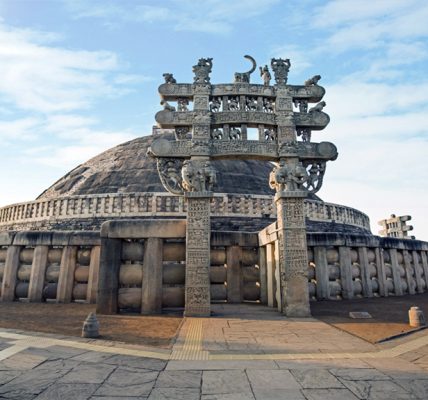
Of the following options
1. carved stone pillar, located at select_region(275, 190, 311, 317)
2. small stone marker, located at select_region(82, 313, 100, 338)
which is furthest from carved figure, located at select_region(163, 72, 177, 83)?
small stone marker, located at select_region(82, 313, 100, 338)

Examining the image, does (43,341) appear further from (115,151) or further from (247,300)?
(115,151)

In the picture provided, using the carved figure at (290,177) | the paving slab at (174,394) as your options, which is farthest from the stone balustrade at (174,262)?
the paving slab at (174,394)

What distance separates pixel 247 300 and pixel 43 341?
20.5 feet

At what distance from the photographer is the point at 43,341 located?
4.48 metres

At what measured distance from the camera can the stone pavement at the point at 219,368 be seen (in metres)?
2.77

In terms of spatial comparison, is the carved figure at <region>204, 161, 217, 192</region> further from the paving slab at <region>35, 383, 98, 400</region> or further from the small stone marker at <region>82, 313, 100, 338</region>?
the paving slab at <region>35, 383, 98, 400</region>

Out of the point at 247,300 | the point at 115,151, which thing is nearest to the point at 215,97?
the point at 247,300

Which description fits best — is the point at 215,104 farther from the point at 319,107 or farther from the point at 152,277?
the point at 152,277

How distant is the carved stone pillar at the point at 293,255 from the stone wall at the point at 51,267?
18.4ft

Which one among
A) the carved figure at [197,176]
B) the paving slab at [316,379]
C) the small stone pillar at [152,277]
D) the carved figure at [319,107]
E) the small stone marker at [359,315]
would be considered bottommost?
the paving slab at [316,379]

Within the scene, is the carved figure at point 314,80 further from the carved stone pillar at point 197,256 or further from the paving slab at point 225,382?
the paving slab at point 225,382

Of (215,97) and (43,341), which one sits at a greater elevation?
(215,97)

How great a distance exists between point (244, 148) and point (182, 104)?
7.51 ft

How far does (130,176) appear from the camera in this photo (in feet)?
75.4
